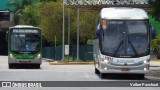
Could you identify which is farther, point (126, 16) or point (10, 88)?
point (126, 16)

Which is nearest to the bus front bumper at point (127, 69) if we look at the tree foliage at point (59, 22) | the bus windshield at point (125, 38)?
the bus windshield at point (125, 38)

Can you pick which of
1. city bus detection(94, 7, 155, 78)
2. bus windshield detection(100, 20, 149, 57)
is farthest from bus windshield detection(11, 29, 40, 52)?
bus windshield detection(100, 20, 149, 57)

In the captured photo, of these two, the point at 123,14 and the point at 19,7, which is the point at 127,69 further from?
the point at 19,7

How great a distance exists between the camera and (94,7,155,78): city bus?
25672 mm

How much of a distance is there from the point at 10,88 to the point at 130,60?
8.58m

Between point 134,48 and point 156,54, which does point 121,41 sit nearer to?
point 134,48

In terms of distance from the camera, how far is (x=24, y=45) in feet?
121

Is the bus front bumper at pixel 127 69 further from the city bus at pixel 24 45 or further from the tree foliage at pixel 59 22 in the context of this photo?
the tree foliage at pixel 59 22

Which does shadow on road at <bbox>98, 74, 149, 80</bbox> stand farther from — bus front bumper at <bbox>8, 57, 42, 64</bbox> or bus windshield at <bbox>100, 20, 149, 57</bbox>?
bus front bumper at <bbox>8, 57, 42, 64</bbox>

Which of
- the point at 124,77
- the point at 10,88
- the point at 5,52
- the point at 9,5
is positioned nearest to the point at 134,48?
the point at 124,77

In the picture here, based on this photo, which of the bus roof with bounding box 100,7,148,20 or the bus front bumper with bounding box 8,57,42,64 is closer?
the bus roof with bounding box 100,7,148,20

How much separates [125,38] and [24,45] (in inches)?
504

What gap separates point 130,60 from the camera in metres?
25.7

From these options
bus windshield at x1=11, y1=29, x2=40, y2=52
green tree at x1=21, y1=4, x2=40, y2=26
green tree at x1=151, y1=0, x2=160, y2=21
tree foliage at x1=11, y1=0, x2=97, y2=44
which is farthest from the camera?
green tree at x1=21, y1=4, x2=40, y2=26
